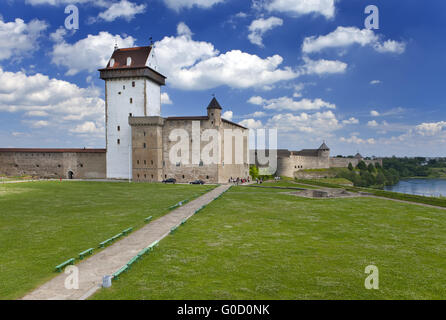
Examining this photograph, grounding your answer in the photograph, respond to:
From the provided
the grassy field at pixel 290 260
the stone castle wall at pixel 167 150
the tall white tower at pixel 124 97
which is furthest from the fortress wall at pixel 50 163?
the grassy field at pixel 290 260

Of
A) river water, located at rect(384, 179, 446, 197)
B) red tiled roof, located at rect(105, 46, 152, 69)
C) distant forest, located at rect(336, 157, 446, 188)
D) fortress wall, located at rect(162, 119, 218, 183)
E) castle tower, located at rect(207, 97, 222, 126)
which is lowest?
river water, located at rect(384, 179, 446, 197)

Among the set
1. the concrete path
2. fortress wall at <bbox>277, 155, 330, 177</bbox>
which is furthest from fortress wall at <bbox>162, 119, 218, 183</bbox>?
fortress wall at <bbox>277, 155, 330, 177</bbox>

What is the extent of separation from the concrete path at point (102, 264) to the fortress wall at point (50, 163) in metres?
34.2

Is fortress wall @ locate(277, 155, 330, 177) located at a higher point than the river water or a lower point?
higher

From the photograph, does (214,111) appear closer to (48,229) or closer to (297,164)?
(48,229)

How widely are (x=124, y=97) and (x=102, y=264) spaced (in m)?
37.9

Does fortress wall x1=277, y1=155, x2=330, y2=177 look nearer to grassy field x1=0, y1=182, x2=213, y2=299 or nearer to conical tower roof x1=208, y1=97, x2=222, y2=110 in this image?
conical tower roof x1=208, y1=97, x2=222, y2=110

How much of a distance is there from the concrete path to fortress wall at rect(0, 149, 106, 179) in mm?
34230

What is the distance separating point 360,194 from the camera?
2797cm

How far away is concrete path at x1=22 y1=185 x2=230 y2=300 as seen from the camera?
262 inches

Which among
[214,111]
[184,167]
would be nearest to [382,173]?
[214,111]

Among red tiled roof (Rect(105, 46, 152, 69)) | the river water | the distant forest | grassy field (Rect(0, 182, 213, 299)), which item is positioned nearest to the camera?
grassy field (Rect(0, 182, 213, 299))
